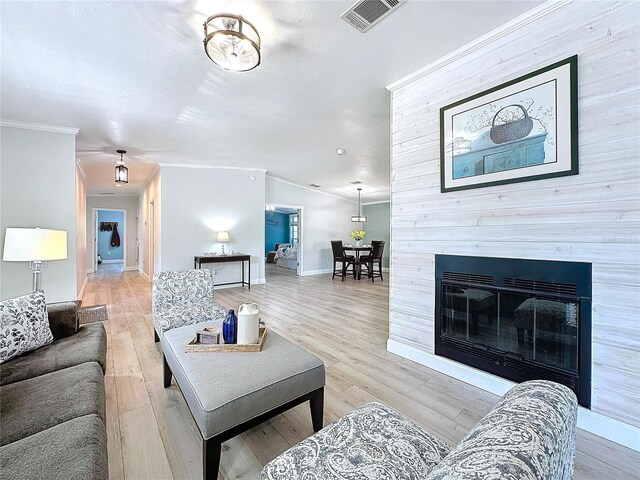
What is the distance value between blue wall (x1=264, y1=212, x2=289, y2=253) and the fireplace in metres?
11.1

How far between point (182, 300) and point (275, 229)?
10.4 m

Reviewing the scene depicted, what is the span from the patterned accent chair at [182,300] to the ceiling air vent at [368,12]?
8.47 feet

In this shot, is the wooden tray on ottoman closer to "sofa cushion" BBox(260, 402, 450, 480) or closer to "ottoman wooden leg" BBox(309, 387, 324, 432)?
"ottoman wooden leg" BBox(309, 387, 324, 432)

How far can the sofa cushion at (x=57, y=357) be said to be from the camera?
154 cm

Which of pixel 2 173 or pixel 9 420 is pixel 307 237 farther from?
pixel 9 420

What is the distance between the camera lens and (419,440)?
3.56ft

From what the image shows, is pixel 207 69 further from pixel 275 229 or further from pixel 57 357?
pixel 275 229

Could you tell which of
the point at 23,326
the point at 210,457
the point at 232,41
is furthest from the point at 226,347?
the point at 232,41

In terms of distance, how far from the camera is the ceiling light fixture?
1.80m

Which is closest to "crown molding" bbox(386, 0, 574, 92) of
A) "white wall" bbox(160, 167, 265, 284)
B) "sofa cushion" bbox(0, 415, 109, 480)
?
"sofa cushion" bbox(0, 415, 109, 480)

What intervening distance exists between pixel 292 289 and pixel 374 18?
17.0ft

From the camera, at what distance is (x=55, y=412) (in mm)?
1220

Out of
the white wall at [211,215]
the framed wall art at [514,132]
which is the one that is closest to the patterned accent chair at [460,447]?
the framed wall art at [514,132]

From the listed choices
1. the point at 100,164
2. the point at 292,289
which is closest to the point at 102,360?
the point at 292,289
